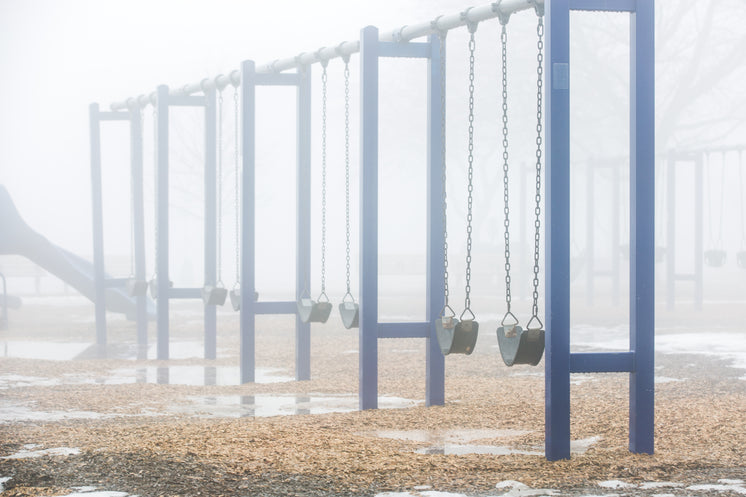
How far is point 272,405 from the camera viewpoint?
9.00 metres

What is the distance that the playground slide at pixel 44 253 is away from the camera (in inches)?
795

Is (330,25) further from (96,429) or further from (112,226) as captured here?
(96,429)

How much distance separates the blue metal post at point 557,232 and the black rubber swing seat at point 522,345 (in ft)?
0.43

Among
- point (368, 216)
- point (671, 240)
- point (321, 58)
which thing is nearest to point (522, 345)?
point (368, 216)

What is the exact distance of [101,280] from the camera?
15781mm

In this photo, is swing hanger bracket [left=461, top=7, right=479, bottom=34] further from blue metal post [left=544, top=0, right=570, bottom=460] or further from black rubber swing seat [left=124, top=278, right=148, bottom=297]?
black rubber swing seat [left=124, top=278, right=148, bottom=297]

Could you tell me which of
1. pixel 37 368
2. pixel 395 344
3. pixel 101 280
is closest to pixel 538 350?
pixel 37 368

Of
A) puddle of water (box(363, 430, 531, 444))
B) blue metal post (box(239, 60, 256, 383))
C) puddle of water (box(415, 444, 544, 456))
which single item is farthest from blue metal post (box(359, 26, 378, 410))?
blue metal post (box(239, 60, 256, 383))

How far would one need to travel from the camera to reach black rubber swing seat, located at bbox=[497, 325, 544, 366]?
6367mm

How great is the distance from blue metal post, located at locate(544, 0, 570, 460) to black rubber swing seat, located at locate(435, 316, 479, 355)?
114cm

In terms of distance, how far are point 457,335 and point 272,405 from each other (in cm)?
221

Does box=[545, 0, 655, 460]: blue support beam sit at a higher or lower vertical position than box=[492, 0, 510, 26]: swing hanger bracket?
lower

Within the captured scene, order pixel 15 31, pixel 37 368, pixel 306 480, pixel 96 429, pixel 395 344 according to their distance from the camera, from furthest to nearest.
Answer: pixel 15 31 < pixel 395 344 < pixel 37 368 < pixel 96 429 < pixel 306 480

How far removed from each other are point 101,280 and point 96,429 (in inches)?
351
